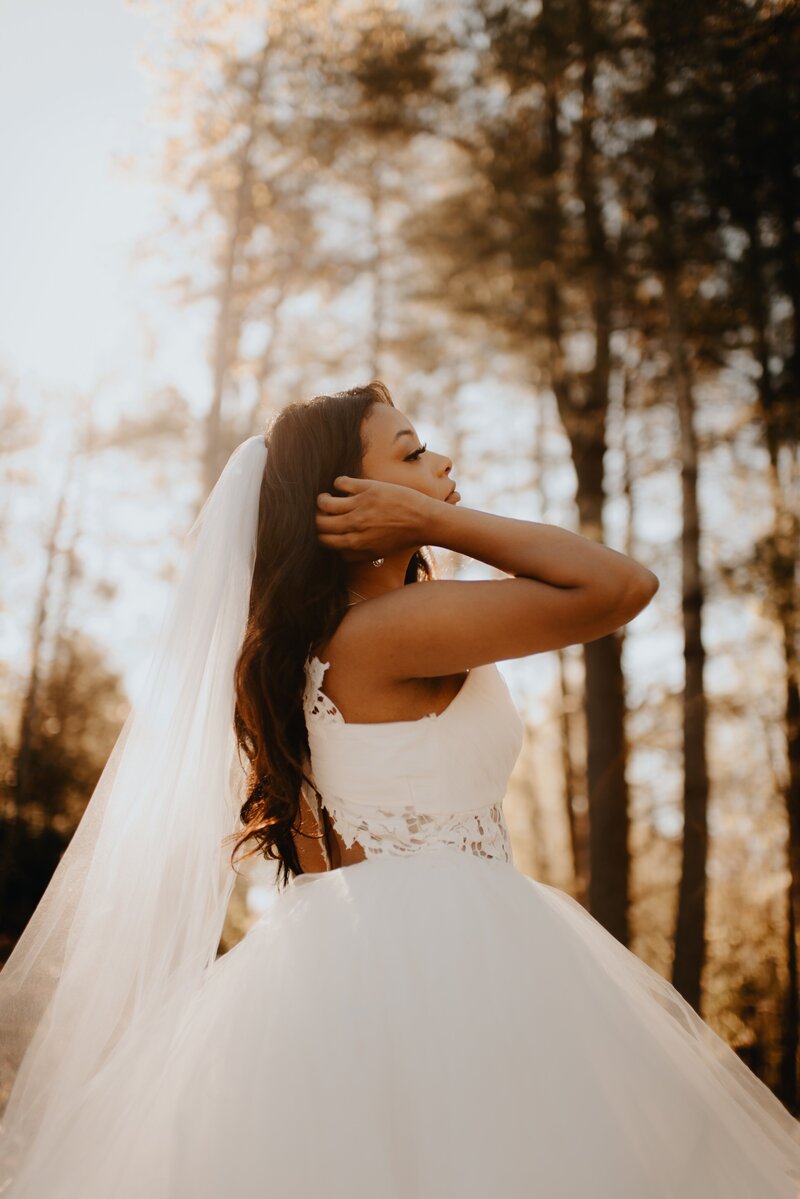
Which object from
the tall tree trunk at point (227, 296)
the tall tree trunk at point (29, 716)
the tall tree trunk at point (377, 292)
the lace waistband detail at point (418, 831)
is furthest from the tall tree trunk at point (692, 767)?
the tall tree trunk at point (29, 716)

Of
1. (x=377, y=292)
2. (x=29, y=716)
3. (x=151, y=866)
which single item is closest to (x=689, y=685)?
(x=151, y=866)

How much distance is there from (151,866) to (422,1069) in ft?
2.49

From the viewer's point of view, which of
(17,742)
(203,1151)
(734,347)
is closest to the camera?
(203,1151)

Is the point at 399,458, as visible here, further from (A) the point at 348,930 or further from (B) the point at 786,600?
(B) the point at 786,600

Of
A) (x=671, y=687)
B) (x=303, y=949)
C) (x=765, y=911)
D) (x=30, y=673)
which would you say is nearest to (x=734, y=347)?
(x=671, y=687)

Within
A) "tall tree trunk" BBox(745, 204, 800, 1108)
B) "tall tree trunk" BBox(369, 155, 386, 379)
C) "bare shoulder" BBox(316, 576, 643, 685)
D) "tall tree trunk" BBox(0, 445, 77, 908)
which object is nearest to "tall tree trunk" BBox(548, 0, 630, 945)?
"tall tree trunk" BBox(745, 204, 800, 1108)

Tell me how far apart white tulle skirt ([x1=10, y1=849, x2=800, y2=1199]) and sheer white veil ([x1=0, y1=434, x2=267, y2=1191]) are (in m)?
0.12

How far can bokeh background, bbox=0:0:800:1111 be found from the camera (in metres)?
6.96

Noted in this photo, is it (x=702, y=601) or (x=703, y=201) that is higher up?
(x=703, y=201)

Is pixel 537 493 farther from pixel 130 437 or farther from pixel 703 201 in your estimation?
pixel 130 437

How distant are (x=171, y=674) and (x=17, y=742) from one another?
10.0 m

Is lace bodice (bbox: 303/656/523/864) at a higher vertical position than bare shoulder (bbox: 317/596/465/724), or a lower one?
lower

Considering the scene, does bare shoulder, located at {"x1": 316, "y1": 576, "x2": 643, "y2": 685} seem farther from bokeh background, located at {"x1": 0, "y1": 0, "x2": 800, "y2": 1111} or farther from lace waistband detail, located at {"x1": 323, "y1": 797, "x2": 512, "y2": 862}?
bokeh background, located at {"x1": 0, "y1": 0, "x2": 800, "y2": 1111}

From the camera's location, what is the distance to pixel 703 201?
23.0ft
